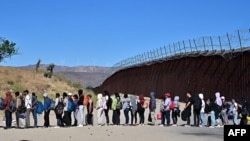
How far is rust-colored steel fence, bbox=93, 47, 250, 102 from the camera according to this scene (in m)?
33.9

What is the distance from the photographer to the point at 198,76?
135 ft

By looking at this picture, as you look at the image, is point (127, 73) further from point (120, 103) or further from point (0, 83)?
point (120, 103)

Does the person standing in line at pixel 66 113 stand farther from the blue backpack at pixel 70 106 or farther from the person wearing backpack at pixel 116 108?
the person wearing backpack at pixel 116 108

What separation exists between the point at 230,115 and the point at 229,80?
39.6ft

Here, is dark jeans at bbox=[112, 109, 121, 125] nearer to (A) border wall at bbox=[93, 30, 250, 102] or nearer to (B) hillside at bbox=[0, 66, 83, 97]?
(A) border wall at bbox=[93, 30, 250, 102]

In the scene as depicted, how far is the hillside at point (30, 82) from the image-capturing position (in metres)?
50.1

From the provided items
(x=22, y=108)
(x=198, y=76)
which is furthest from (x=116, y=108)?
(x=198, y=76)

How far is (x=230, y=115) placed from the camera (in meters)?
23.9

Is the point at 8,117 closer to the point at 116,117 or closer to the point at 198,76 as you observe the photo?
the point at 116,117

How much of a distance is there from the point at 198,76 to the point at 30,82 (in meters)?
18.9

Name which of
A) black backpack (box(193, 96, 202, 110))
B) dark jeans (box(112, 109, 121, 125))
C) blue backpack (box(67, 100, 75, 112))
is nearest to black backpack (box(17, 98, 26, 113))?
blue backpack (box(67, 100, 75, 112))

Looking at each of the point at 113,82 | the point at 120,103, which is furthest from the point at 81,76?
the point at 120,103

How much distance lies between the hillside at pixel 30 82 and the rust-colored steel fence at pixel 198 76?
7.46m

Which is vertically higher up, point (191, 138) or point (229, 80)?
point (229, 80)
